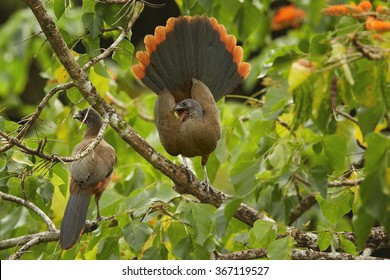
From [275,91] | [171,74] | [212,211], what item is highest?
[171,74]

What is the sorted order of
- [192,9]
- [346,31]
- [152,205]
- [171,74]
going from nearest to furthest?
[346,31]
[152,205]
[192,9]
[171,74]

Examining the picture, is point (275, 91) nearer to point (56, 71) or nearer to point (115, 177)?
point (56, 71)

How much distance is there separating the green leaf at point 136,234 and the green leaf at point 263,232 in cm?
46

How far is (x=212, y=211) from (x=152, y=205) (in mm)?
296

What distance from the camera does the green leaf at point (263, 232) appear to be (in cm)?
290

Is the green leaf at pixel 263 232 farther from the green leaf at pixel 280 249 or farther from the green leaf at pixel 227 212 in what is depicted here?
A: the green leaf at pixel 227 212

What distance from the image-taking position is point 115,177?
471 cm

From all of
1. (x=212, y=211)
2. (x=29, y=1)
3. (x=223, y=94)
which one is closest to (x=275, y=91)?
(x=223, y=94)

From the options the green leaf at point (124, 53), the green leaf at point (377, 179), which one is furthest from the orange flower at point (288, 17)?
the green leaf at point (377, 179)

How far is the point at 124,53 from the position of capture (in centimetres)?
319

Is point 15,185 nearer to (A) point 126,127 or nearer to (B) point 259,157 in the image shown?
(A) point 126,127

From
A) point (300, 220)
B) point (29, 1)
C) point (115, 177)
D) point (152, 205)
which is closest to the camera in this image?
point (29, 1)

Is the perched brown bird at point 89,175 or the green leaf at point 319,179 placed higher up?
the perched brown bird at point 89,175

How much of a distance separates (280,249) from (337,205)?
38cm
